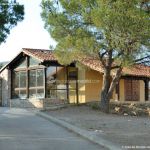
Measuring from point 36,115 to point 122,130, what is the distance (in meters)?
8.37

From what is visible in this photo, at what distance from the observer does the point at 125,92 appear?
35.2 m

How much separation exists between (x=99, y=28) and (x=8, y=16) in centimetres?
500

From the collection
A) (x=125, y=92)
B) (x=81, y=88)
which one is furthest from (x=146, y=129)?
(x=125, y=92)

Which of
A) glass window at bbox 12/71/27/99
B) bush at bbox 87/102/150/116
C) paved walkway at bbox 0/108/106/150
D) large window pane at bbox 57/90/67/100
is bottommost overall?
paved walkway at bbox 0/108/106/150

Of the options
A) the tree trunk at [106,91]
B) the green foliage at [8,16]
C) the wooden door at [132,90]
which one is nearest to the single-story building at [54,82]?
the wooden door at [132,90]

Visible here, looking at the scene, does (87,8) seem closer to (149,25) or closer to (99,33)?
(99,33)

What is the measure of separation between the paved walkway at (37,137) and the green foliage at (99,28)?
206 inches

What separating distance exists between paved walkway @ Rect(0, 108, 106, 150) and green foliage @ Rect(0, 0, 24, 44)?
3.80m

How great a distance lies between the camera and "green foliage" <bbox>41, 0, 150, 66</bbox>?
22172 millimetres

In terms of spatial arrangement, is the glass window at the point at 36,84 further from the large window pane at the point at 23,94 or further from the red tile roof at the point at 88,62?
the red tile roof at the point at 88,62

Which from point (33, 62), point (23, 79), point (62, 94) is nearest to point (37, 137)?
point (62, 94)

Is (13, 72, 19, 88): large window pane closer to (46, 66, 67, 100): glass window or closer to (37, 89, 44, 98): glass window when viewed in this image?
(37, 89, 44, 98): glass window

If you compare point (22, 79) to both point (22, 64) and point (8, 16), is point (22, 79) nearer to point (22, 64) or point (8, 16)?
point (22, 64)

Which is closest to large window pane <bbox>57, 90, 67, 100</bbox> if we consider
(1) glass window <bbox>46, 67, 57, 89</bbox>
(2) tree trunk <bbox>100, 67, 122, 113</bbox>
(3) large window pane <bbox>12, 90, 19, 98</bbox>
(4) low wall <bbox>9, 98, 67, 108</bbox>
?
(1) glass window <bbox>46, 67, 57, 89</bbox>
